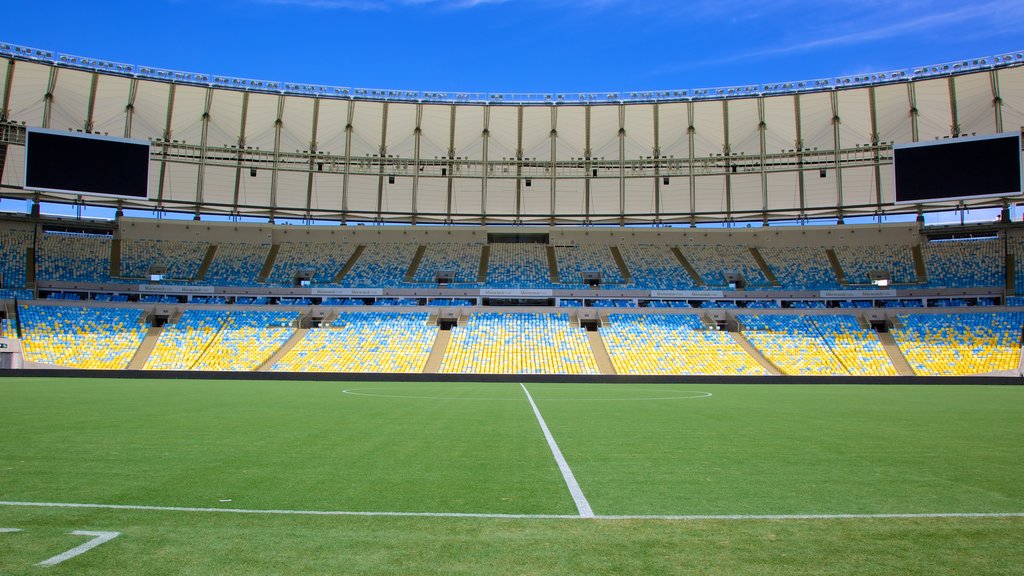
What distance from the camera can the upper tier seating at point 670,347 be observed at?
3912 centimetres


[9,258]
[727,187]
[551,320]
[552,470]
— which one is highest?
[727,187]

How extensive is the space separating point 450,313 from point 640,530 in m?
42.5

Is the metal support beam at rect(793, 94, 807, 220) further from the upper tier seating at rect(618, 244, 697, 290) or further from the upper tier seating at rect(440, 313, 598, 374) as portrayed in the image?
the upper tier seating at rect(440, 313, 598, 374)

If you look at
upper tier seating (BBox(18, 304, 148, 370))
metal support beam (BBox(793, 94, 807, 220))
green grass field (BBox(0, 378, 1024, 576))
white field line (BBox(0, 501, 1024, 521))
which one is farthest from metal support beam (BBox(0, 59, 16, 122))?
metal support beam (BBox(793, 94, 807, 220))

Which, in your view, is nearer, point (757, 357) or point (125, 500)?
point (125, 500)

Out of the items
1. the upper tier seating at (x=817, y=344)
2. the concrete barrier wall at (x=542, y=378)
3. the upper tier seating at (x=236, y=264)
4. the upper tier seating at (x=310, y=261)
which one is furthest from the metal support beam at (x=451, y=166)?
the upper tier seating at (x=817, y=344)

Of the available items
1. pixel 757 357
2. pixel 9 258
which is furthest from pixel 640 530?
pixel 9 258

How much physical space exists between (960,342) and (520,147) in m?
30.8

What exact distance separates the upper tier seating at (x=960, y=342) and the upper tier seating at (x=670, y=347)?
9.39 m

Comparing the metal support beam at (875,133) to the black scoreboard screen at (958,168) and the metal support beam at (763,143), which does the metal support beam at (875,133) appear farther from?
the metal support beam at (763,143)

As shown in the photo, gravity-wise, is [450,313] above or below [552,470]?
above

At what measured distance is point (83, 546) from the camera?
4.98 m

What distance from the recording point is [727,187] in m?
52.7

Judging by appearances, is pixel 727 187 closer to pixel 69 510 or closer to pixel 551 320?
pixel 551 320
